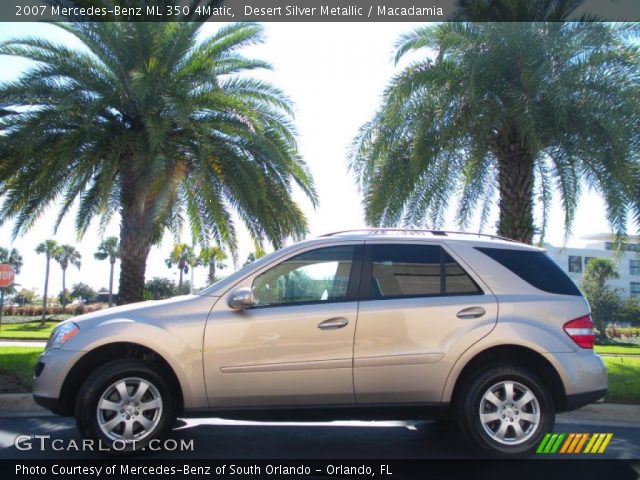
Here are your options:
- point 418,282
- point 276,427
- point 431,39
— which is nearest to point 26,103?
point 431,39

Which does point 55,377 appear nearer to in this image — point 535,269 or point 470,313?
point 470,313

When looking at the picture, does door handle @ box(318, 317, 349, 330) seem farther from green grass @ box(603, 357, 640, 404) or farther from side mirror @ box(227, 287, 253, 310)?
green grass @ box(603, 357, 640, 404)

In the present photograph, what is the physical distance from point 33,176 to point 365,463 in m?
10.4

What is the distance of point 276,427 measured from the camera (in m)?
6.93

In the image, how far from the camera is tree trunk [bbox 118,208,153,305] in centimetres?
1377

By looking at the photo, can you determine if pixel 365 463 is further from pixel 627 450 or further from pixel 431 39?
pixel 431 39

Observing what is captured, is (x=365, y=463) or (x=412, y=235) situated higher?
(x=412, y=235)

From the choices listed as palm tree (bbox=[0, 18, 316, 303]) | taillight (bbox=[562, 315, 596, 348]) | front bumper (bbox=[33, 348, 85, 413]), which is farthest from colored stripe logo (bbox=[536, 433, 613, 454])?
palm tree (bbox=[0, 18, 316, 303])

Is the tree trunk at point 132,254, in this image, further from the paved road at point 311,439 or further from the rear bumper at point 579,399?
the rear bumper at point 579,399

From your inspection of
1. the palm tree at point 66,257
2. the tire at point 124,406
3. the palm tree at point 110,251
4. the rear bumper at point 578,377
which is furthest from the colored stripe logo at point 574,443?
the palm tree at point 66,257

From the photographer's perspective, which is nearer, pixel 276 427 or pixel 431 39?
pixel 276 427

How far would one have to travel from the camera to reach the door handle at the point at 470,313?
5.59 m

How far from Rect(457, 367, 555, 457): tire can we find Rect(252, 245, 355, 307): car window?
4.58 feet

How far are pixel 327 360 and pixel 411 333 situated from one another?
750 millimetres
